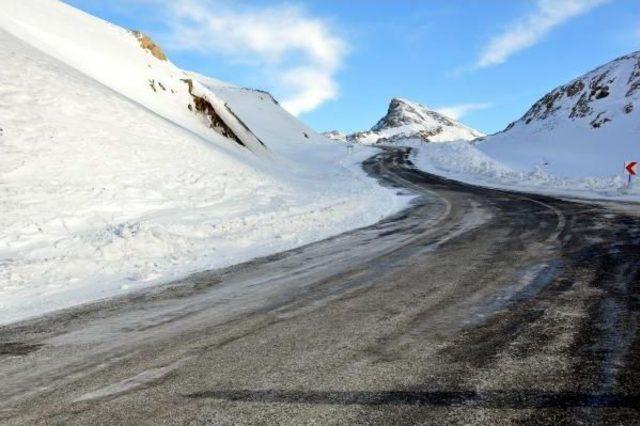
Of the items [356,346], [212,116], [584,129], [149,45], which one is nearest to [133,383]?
[356,346]

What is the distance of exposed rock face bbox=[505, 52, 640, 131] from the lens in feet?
135

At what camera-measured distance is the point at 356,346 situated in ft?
13.1

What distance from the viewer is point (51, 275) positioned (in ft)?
25.8

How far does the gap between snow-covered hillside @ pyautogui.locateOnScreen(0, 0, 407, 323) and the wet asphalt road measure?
1.88 metres

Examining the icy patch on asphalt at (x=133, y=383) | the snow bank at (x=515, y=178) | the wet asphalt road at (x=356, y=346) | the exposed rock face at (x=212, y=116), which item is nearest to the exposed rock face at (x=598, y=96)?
the snow bank at (x=515, y=178)

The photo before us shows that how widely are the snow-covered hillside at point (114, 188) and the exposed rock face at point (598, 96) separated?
1031 inches

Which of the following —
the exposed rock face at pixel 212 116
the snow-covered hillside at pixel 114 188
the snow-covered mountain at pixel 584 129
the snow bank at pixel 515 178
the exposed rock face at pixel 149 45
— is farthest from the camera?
the snow-covered mountain at pixel 584 129

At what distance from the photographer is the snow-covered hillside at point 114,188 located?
8.38m

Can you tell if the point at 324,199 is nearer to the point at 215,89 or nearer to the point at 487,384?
the point at 487,384

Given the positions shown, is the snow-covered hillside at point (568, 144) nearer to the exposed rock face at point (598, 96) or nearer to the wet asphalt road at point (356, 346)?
the exposed rock face at point (598, 96)

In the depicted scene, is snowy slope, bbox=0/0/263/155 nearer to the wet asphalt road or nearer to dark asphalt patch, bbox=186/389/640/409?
the wet asphalt road

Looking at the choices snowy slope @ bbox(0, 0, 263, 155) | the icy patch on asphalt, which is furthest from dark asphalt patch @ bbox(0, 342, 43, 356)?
snowy slope @ bbox(0, 0, 263, 155)

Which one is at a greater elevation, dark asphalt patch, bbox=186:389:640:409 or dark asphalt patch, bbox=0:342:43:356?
dark asphalt patch, bbox=0:342:43:356

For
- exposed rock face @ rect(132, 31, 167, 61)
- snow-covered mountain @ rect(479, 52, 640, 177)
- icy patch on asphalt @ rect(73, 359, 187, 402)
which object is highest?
exposed rock face @ rect(132, 31, 167, 61)
